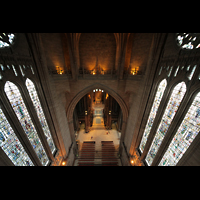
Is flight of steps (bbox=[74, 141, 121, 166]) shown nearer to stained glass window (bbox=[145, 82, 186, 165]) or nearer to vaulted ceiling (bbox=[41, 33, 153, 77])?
stained glass window (bbox=[145, 82, 186, 165])

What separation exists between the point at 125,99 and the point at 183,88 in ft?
21.9

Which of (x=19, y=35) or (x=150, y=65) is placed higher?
(x=19, y=35)

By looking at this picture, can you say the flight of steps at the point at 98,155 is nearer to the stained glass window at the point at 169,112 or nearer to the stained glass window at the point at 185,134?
the stained glass window at the point at 169,112

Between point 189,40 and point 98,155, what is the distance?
16.2 metres

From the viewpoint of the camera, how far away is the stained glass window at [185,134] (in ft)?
16.4

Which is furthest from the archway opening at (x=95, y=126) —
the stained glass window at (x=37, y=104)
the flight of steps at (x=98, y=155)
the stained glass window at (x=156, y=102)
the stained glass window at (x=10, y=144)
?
the stained glass window at (x=10, y=144)

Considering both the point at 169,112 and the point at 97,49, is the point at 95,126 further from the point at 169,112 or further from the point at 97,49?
the point at 169,112

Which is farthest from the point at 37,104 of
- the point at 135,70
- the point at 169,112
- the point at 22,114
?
the point at 135,70

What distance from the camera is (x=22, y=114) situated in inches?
251

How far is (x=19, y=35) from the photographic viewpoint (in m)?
5.92

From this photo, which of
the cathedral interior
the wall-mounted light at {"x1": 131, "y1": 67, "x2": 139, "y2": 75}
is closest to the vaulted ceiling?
the cathedral interior

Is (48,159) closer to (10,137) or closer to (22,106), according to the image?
(10,137)
